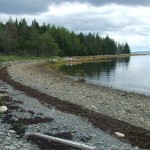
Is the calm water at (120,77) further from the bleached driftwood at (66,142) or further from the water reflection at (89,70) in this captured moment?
the bleached driftwood at (66,142)

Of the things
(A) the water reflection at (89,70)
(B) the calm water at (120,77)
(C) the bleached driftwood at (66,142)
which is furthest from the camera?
(A) the water reflection at (89,70)

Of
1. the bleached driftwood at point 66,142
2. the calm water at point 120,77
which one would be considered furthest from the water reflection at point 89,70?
the bleached driftwood at point 66,142

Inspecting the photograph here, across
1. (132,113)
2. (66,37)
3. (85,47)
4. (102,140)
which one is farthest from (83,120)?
(85,47)

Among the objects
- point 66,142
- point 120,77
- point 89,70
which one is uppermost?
point 66,142

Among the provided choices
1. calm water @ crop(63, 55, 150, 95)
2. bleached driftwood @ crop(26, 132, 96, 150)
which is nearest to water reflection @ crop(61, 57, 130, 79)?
calm water @ crop(63, 55, 150, 95)

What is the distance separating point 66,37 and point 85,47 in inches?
894

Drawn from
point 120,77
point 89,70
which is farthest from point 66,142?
point 89,70

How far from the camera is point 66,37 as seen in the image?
166750 mm

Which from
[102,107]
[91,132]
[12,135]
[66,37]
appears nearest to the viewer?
[12,135]

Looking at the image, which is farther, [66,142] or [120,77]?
[120,77]

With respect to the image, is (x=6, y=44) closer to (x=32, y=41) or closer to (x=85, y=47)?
(x=32, y=41)

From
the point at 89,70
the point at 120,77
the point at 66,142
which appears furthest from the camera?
the point at 89,70

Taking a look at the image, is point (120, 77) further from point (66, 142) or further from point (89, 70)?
point (66, 142)

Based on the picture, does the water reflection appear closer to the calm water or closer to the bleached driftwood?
the calm water
